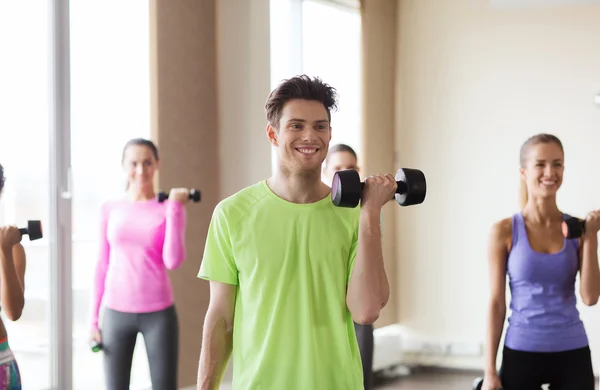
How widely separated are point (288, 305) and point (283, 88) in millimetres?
482

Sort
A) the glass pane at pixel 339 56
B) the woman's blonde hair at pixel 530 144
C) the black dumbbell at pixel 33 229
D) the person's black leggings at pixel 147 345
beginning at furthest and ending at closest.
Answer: the glass pane at pixel 339 56 → the person's black leggings at pixel 147 345 → the woman's blonde hair at pixel 530 144 → the black dumbbell at pixel 33 229

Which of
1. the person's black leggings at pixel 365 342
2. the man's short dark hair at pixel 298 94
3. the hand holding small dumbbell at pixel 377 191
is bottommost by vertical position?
the person's black leggings at pixel 365 342

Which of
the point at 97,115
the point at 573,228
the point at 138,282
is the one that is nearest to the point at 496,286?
the point at 573,228

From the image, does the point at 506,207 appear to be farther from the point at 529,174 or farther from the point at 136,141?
the point at 136,141

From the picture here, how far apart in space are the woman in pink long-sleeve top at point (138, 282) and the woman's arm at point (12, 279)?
0.82 metres

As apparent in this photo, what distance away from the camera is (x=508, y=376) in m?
2.60

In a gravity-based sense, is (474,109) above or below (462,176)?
above

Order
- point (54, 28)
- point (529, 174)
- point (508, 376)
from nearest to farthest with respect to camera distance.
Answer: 1. point (508, 376)
2. point (529, 174)
3. point (54, 28)

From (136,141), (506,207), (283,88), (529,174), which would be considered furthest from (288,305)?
(506,207)

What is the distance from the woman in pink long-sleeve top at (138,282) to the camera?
10.4 feet

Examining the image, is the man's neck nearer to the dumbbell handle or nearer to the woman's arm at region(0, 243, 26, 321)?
the dumbbell handle

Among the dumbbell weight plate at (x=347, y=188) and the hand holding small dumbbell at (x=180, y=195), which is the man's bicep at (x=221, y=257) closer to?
the dumbbell weight plate at (x=347, y=188)

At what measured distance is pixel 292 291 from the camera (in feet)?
5.53

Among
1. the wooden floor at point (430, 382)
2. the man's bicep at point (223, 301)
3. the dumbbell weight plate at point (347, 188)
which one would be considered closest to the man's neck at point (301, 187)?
the dumbbell weight plate at point (347, 188)
